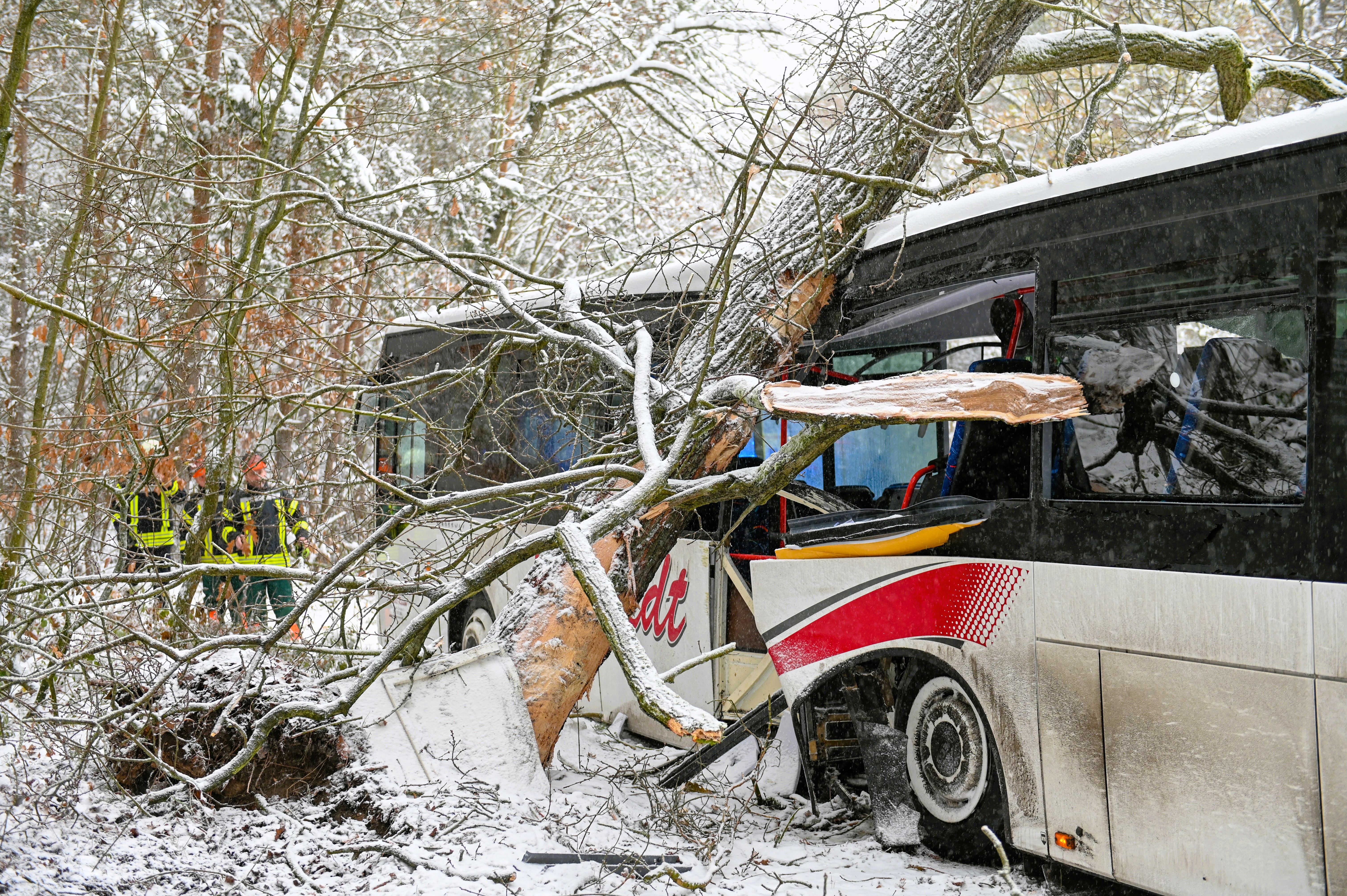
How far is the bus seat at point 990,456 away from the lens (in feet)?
14.7

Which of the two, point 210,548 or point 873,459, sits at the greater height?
point 873,459

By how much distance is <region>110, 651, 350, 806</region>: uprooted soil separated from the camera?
188 inches

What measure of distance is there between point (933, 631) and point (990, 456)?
0.79 meters

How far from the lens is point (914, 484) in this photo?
17.9 feet

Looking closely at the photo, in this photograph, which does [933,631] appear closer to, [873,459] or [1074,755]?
[1074,755]

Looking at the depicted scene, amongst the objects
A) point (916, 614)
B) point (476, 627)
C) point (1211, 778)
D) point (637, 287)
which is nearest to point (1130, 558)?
point (1211, 778)

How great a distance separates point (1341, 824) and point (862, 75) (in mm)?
4403

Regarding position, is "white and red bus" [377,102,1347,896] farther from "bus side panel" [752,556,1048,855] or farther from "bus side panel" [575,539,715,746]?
"bus side panel" [575,539,715,746]

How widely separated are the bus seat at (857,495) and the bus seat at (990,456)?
1.24 metres

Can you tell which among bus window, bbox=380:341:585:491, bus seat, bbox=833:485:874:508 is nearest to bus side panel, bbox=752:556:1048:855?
bus seat, bbox=833:485:874:508

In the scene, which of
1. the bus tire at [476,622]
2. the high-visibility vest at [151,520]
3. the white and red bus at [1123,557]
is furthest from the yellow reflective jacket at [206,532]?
the white and red bus at [1123,557]

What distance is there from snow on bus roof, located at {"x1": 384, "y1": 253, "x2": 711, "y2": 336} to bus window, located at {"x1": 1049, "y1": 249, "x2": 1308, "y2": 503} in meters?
2.84

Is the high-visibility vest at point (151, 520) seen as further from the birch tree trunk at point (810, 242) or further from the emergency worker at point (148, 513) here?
the birch tree trunk at point (810, 242)

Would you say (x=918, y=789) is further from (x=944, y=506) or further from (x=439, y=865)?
(x=439, y=865)
